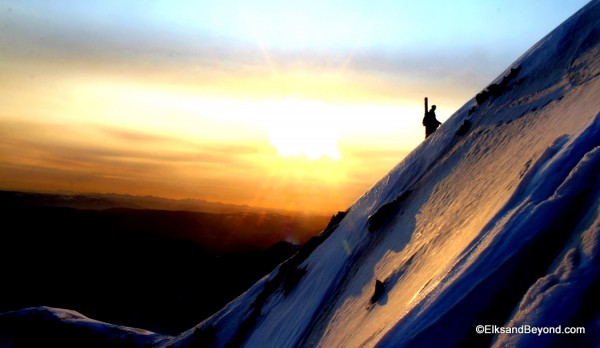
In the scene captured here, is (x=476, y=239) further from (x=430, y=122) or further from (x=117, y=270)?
(x=117, y=270)

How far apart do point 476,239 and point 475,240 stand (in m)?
0.03

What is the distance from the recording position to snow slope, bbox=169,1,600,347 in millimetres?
6133

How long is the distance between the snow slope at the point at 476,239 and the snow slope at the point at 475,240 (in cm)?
3

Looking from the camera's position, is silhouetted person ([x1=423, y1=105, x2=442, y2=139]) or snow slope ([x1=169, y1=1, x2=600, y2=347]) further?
silhouetted person ([x1=423, y1=105, x2=442, y2=139])

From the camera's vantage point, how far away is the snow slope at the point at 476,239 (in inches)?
241

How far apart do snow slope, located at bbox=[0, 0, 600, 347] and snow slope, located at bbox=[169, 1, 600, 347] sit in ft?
0.08

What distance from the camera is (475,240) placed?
299 inches

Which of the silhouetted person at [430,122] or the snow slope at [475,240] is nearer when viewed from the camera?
the snow slope at [475,240]

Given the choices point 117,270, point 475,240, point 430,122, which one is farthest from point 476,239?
point 117,270

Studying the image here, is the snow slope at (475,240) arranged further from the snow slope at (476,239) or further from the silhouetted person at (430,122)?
the silhouetted person at (430,122)

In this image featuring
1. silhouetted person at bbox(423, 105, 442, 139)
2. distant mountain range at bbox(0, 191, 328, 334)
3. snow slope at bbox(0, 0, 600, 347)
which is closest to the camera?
snow slope at bbox(0, 0, 600, 347)

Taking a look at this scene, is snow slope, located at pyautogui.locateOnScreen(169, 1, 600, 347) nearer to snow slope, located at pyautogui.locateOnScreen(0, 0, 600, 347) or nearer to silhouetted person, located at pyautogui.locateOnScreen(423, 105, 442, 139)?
snow slope, located at pyautogui.locateOnScreen(0, 0, 600, 347)

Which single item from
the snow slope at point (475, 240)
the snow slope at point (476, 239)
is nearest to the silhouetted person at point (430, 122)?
the snow slope at point (475, 240)

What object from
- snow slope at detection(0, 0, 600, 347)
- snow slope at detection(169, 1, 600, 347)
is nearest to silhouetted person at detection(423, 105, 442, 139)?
snow slope at detection(0, 0, 600, 347)
